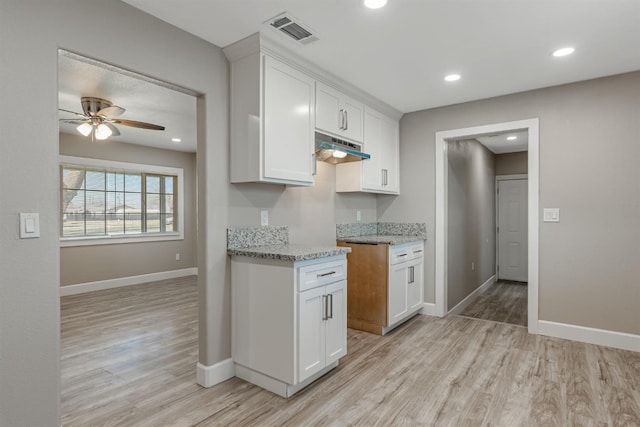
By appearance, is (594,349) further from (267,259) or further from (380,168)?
(267,259)

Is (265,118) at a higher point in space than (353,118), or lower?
lower

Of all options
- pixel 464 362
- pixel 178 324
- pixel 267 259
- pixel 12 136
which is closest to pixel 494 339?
pixel 464 362

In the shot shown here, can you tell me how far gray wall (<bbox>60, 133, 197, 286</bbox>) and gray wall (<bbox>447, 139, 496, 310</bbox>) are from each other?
197 inches

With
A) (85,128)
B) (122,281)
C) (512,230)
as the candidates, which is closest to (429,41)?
(85,128)

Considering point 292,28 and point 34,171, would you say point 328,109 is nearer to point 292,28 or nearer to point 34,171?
point 292,28

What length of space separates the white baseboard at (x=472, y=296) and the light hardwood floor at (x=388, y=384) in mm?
695

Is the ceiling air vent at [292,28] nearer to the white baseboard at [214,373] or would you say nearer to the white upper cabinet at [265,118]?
the white upper cabinet at [265,118]

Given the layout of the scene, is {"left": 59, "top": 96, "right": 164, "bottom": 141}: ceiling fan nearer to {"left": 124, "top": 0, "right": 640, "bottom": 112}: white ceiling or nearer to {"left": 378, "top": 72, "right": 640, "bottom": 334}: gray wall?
{"left": 124, "top": 0, "right": 640, "bottom": 112}: white ceiling

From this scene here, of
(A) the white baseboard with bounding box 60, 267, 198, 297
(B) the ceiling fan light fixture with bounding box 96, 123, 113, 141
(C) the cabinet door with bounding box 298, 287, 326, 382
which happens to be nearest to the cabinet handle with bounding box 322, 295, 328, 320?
(C) the cabinet door with bounding box 298, 287, 326, 382

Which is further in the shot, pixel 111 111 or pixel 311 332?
pixel 111 111

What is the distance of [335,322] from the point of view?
2.58 m

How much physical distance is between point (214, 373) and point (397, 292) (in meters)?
1.92

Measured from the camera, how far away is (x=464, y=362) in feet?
9.23

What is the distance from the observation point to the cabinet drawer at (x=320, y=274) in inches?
89.7
